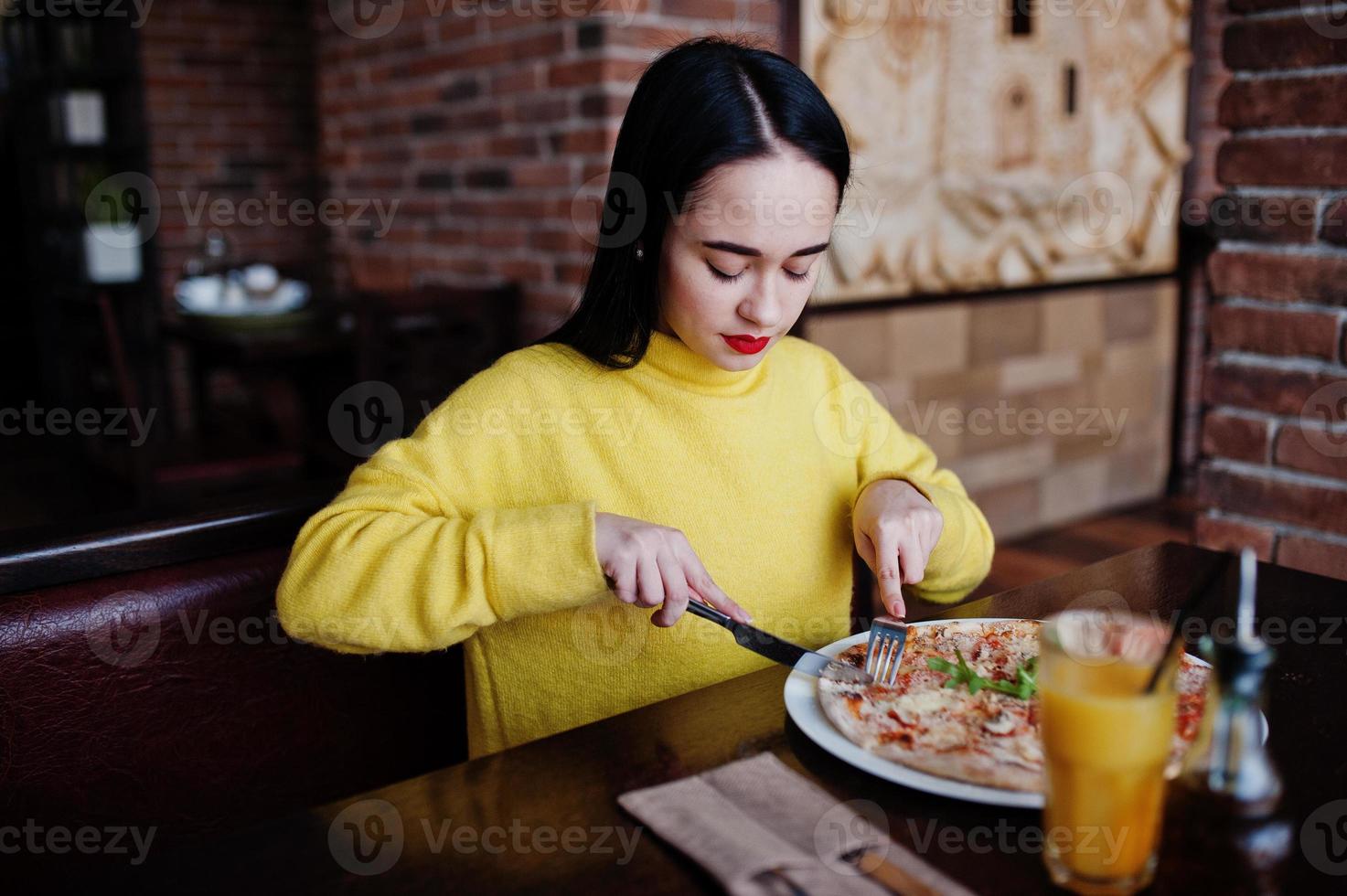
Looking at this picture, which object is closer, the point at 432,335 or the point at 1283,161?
the point at 1283,161

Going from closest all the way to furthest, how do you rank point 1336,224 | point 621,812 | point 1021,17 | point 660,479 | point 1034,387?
point 621,812, point 660,479, point 1336,224, point 1021,17, point 1034,387

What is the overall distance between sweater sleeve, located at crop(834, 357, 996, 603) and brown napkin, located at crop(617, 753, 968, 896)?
0.48 metres

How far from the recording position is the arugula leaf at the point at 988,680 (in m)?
0.95

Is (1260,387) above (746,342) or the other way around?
the other way around

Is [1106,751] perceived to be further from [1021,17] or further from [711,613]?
[1021,17]

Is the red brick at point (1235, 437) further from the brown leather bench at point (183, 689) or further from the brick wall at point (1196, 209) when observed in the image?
the brick wall at point (1196, 209)

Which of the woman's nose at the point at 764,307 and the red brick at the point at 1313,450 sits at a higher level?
the woman's nose at the point at 764,307

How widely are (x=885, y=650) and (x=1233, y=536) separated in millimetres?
1141

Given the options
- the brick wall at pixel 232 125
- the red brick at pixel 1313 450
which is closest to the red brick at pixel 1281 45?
the red brick at pixel 1313 450

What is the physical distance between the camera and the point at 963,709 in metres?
0.93

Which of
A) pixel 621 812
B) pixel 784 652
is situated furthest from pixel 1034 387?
pixel 621 812

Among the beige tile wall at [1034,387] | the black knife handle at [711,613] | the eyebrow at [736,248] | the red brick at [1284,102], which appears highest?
the red brick at [1284,102]

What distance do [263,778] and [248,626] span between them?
16 cm

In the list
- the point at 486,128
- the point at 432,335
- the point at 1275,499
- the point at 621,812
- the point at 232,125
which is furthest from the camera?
the point at 232,125
